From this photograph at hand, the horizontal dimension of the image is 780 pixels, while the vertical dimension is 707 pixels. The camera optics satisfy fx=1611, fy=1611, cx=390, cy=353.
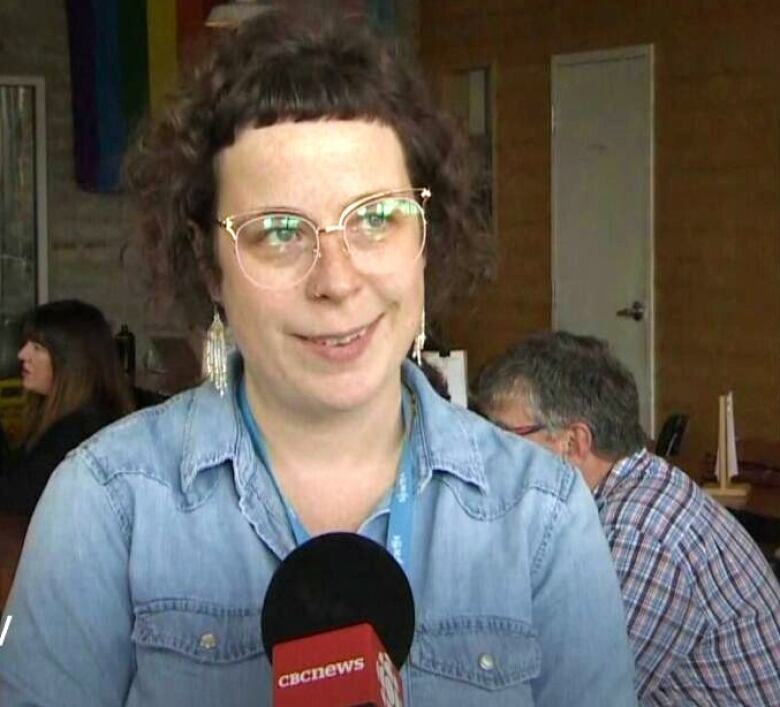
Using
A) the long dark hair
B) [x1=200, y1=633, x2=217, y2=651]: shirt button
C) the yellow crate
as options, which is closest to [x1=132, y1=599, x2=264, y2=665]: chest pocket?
[x1=200, y1=633, x2=217, y2=651]: shirt button

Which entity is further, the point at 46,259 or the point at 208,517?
the point at 46,259

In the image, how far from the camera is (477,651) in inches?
51.8

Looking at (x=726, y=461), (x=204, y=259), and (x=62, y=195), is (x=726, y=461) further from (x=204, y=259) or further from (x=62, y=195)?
(x=62, y=195)

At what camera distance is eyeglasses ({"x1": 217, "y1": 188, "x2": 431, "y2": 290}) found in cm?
122

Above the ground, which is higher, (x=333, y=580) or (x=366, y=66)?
(x=366, y=66)

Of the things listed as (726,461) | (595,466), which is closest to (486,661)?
(595,466)

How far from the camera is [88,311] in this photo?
4.61 meters

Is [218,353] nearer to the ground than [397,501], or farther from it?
farther from it

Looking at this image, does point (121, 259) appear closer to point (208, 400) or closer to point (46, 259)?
point (208, 400)

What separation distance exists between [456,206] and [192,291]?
0.80 ft

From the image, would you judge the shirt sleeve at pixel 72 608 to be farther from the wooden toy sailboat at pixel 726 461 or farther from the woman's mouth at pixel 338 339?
the wooden toy sailboat at pixel 726 461

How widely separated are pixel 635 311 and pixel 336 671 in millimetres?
6250

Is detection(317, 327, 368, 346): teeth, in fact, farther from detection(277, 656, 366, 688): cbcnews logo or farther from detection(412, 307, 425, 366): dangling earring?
detection(277, 656, 366, 688): cbcnews logo

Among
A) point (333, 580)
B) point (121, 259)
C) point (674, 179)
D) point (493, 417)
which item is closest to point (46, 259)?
point (674, 179)
